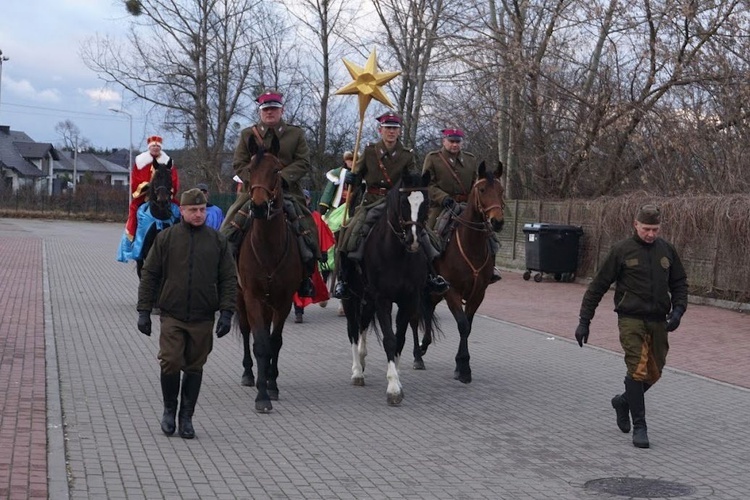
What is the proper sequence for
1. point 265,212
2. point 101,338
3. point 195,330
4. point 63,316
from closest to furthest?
point 195,330 < point 265,212 < point 101,338 < point 63,316

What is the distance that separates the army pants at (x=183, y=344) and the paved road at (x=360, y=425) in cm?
58

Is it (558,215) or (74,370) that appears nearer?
(74,370)

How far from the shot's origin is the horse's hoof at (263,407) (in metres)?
9.61

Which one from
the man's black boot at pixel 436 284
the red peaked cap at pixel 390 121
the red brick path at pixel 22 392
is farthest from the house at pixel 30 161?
the man's black boot at pixel 436 284

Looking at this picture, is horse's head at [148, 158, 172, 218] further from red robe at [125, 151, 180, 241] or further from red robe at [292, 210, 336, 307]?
red robe at [292, 210, 336, 307]

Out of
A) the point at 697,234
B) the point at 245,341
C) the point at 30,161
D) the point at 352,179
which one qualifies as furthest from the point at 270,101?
the point at 30,161

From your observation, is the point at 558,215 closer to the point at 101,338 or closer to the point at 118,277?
the point at 118,277

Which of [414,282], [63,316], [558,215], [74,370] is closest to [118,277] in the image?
[63,316]

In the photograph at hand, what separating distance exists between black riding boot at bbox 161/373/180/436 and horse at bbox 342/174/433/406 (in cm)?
234

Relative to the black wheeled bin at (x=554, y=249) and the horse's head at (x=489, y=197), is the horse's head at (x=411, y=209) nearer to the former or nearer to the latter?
the horse's head at (x=489, y=197)

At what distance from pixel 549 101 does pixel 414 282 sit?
1762 cm

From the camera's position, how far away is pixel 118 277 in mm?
23922

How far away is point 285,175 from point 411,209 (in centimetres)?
131

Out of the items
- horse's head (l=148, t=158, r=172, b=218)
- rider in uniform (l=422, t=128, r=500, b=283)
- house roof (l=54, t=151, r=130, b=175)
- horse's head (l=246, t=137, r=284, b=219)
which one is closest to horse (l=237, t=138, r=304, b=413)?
horse's head (l=246, t=137, r=284, b=219)
